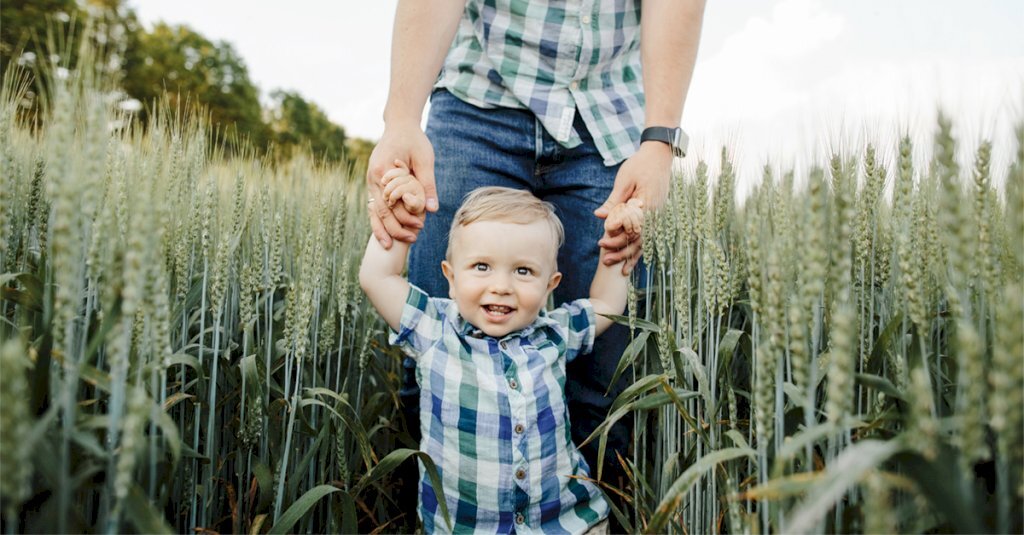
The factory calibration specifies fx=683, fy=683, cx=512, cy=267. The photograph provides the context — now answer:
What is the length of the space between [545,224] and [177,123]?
3.72 feet

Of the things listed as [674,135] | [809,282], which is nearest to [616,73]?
[674,135]

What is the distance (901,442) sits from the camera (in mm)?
754

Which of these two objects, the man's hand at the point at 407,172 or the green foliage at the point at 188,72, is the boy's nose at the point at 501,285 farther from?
the green foliage at the point at 188,72

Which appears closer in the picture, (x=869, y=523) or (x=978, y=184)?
(x=869, y=523)

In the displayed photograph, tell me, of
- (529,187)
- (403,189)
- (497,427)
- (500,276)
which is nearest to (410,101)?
(403,189)

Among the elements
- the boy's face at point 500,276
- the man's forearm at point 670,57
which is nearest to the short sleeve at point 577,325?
the boy's face at point 500,276

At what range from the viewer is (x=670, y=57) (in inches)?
85.3

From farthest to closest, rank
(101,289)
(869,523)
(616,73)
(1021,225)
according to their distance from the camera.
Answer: (616,73) → (101,289) → (1021,225) → (869,523)

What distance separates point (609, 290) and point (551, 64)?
82 centimetres

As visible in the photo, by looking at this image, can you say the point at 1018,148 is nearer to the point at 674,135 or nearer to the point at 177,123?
the point at 674,135

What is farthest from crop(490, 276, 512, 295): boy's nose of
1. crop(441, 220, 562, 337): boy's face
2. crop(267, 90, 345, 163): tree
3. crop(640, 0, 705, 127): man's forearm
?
crop(267, 90, 345, 163): tree

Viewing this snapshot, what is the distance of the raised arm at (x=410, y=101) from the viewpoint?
1.94 meters

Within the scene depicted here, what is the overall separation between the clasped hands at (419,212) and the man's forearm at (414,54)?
22cm

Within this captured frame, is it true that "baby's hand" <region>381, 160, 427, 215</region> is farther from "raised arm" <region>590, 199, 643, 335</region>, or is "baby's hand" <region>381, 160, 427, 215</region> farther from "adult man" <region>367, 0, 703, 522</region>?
"raised arm" <region>590, 199, 643, 335</region>
